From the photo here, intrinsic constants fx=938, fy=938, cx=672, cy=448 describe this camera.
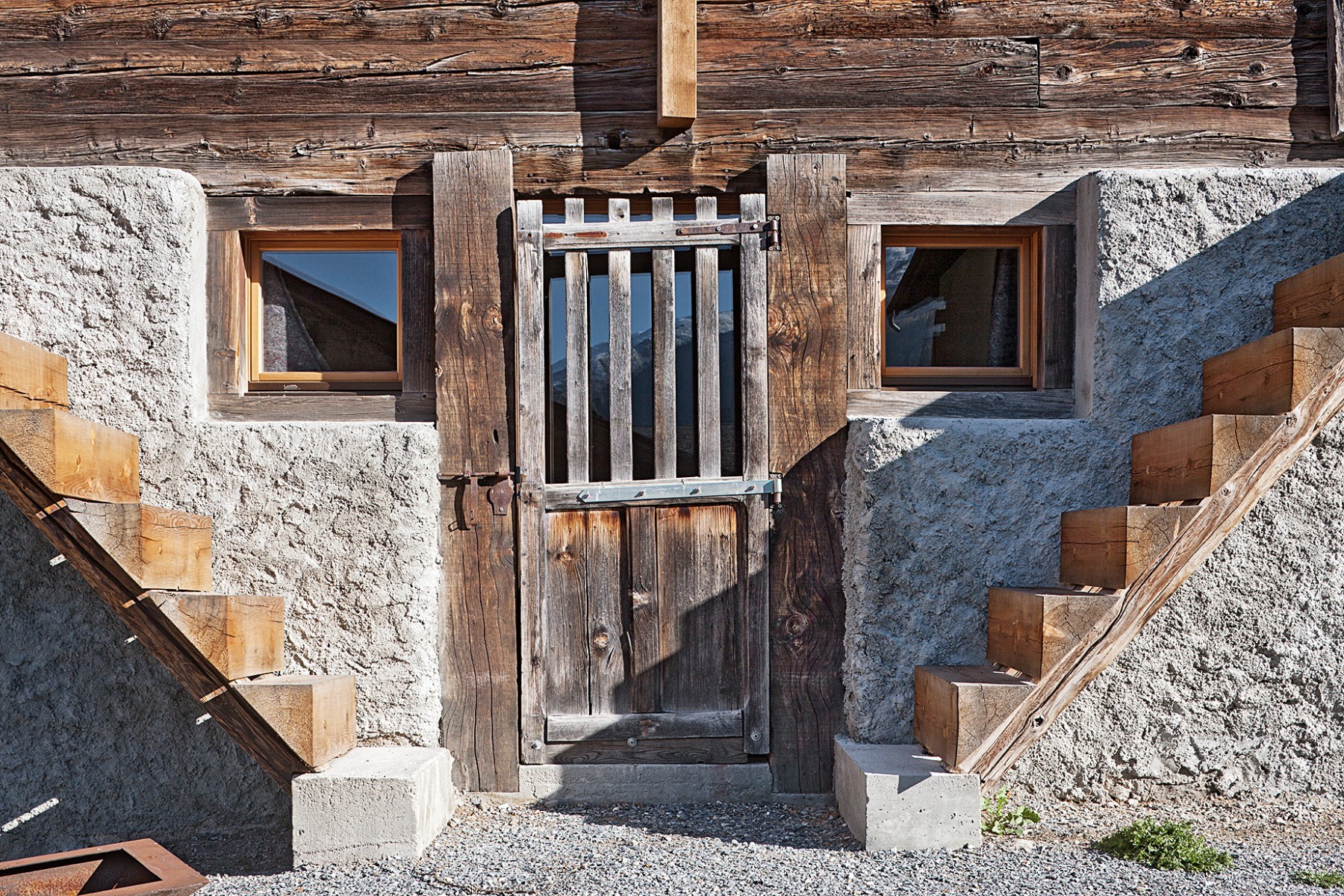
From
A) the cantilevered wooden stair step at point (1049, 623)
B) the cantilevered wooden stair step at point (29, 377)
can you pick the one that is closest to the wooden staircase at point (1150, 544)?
the cantilevered wooden stair step at point (1049, 623)

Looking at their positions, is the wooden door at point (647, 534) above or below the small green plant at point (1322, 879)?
above

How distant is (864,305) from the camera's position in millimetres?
3652

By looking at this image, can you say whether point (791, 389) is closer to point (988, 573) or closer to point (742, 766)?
point (988, 573)

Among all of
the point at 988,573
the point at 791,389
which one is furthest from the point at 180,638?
the point at 988,573

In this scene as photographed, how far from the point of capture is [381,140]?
3.68 metres

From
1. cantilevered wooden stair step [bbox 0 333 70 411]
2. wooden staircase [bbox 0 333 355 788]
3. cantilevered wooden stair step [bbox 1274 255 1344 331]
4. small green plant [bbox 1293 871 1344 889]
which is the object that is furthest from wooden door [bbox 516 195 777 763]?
cantilevered wooden stair step [bbox 1274 255 1344 331]

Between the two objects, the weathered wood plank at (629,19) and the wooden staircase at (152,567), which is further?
the weathered wood plank at (629,19)

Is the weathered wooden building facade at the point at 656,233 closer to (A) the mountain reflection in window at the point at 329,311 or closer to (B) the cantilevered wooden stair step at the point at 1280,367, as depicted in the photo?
(A) the mountain reflection in window at the point at 329,311

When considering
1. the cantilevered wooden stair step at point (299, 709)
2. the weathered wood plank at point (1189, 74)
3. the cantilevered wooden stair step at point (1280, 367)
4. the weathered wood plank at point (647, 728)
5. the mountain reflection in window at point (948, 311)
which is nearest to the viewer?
the cantilevered wooden stair step at point (1280, 367)

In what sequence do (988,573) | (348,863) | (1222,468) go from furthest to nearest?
(988,573) → (348,863) → (1222,468)

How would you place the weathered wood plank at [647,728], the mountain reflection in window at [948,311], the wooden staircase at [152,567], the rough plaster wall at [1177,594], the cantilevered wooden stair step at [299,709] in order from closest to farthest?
the wooden staircase at [152,567] < the cantilevered wooden stair step at [299,709] < the rough plaster wall at [1177,594] < the weathered wood plank at [647,728] < the mountain reflection in window at [948,311]

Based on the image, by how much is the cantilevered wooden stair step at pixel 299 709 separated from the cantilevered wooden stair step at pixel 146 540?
1.31 feet

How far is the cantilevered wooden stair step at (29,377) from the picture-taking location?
283 centimetres

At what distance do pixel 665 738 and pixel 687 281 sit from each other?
1792 mm
